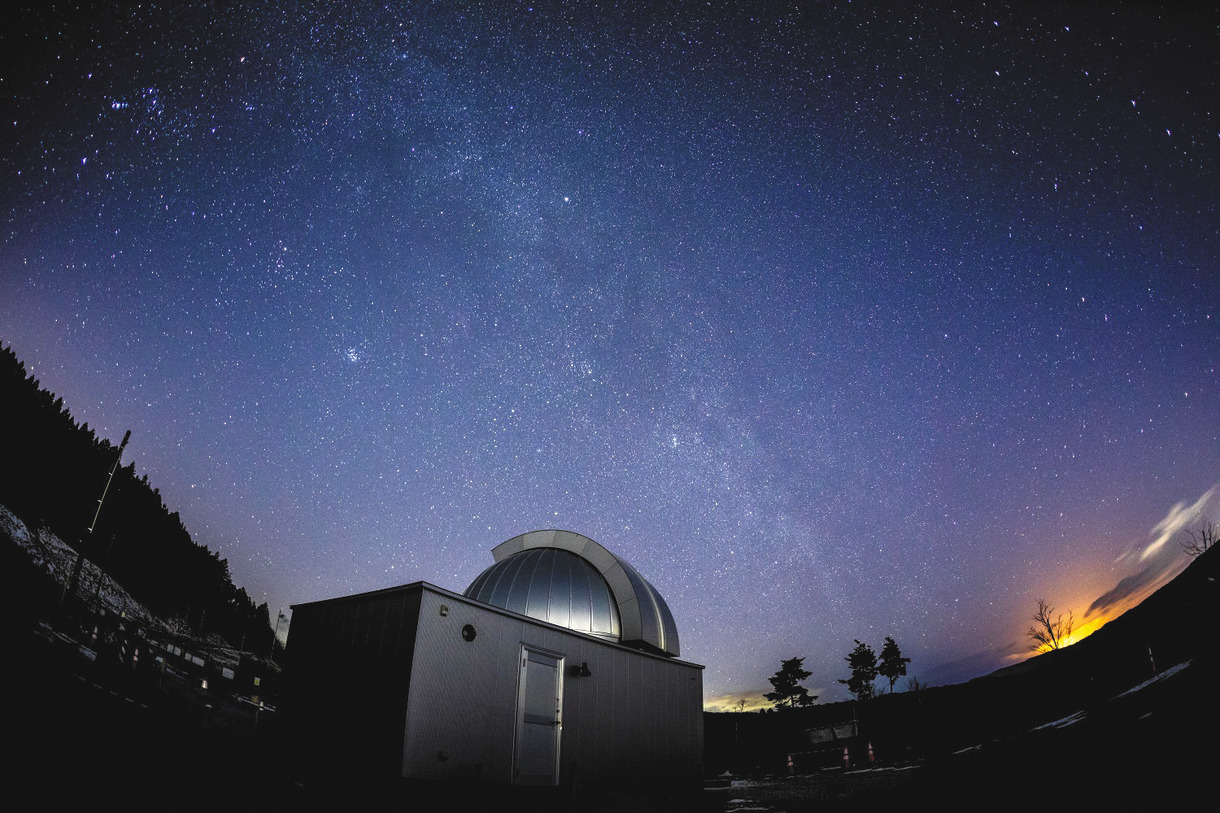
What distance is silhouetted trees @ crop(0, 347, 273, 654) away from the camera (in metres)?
45.0

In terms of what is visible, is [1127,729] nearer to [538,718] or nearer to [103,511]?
[538,718]

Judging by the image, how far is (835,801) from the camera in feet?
28.6

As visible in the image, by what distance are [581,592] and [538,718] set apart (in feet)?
11.1

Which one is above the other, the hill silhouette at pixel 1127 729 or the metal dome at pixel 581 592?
the metal dome at pixel 581 592

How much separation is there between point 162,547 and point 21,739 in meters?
65.3

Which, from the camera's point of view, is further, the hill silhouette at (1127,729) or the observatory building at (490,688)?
the observatory building at (490,688)

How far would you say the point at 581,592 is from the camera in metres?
12.5

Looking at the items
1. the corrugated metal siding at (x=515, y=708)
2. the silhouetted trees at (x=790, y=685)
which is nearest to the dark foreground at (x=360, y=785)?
the corrugated metal siding at (x=515, y=708)

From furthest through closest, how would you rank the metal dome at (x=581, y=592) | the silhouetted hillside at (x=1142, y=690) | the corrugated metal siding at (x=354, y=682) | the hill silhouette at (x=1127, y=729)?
the metal dome at (x=581, y=592) → the corrugated metal siding at (x=354, y=682) → the silhouetted hillside at (x=1142, y=690) → the hill silhouette at (x=1127, y=729)

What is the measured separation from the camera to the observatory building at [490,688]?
779 cm

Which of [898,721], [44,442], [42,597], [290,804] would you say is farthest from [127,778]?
[44,442]

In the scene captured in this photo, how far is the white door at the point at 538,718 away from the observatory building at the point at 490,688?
2cm

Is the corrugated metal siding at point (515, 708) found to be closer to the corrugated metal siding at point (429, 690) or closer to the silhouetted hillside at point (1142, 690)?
the corrugated metal siding at point (429, 690)

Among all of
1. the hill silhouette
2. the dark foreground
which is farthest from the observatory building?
the hill silhouette
